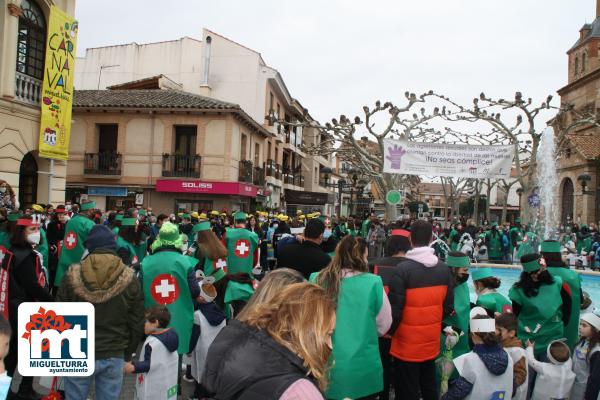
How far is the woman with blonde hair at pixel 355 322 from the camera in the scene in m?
3.53

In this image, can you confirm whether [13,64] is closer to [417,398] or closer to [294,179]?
[417,398]

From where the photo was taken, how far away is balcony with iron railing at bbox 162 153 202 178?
82.1 feet

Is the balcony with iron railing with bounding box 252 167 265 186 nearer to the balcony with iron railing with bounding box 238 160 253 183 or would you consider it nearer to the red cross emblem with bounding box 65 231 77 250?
the balcony with iron railing with bounding box 238 160 253 183

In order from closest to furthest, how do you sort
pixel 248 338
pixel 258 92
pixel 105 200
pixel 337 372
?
pixel 248 338, pixel 337 372, pixel 105 200, pixel 258 92

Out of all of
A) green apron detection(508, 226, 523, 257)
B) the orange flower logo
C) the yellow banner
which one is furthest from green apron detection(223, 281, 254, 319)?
green apron detection(508, 226, 523, 257)

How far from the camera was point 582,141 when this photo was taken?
130 feet

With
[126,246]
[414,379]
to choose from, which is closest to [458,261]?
[414,379]

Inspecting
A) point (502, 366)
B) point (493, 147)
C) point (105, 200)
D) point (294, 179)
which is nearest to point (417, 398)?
point (502, 366)

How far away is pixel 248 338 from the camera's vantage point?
1.85 metres

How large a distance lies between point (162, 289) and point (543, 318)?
11.6ft

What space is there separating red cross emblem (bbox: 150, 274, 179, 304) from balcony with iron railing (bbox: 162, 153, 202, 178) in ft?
67.6

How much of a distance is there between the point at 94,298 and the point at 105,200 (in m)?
23.2

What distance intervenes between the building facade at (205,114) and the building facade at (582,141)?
1888 centimetres

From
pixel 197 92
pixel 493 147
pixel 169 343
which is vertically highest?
pixel 197 92
